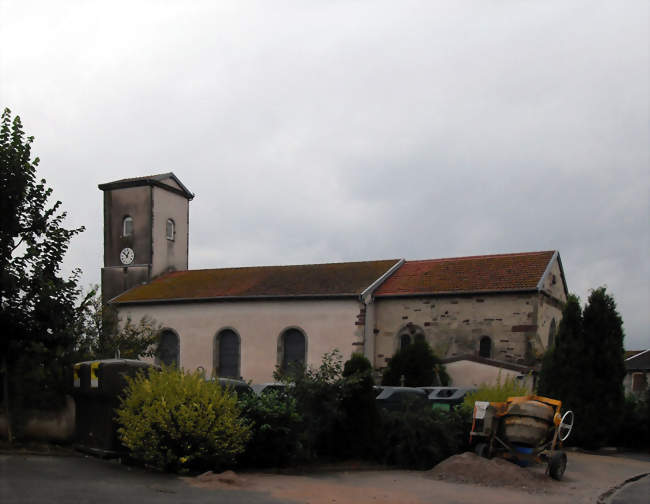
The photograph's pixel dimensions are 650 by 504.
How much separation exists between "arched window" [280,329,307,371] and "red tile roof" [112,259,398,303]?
5.58ft

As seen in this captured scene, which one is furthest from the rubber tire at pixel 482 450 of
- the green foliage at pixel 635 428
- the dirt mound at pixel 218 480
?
the green foliage at pixel 635 428

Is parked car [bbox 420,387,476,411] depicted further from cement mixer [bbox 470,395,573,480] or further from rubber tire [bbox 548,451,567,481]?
rubber tire [bbox 548,451,567,481]

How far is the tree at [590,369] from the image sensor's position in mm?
19781

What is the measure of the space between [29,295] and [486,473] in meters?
8.35

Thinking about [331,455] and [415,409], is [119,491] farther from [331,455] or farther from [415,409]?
[415,409]

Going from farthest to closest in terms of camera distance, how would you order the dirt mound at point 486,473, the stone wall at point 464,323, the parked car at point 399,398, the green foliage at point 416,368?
1. the stone wall at point 464,323
2. the green foliage at point 416,368
3. the parked car at point 399,398
4. the dirt mound at point 486,473

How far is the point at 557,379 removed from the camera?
2055 centimetres

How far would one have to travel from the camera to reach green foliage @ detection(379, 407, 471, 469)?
13.2 m

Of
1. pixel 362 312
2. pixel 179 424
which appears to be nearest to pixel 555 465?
pixel 179 424

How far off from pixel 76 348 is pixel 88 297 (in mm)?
966

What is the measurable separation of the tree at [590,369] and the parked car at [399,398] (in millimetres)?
4585

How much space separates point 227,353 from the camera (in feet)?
103

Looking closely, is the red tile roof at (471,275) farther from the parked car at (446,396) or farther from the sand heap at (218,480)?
the sand heap at (218,480)

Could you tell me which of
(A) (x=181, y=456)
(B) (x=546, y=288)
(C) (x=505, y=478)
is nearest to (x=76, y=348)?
(A) (x=181, y=456)
